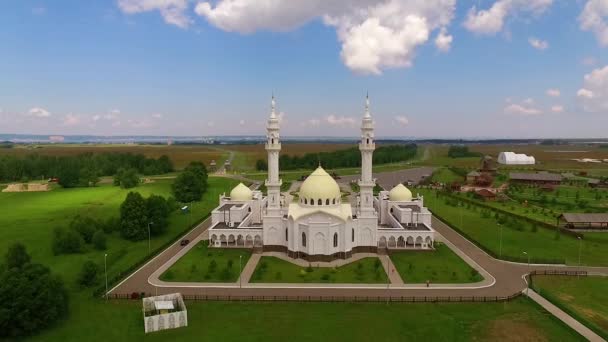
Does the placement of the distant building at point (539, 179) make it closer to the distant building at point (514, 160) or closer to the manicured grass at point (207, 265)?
the distant building at point (514, 160)

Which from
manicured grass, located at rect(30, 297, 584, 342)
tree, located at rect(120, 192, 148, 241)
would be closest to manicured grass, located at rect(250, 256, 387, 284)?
manicured grass, located at rect(30, 297, 584, 342)

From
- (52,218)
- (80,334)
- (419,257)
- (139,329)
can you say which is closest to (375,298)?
(419,257)

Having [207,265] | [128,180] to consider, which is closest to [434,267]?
[207,265]

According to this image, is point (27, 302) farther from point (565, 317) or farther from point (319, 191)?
point (565, 317)

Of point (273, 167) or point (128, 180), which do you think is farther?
point (128, 180)

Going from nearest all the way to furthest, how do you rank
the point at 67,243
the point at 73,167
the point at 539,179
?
the point at 67,243, the point at 539,179, the point at 73,167

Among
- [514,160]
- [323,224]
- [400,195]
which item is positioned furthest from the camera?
[514,160]

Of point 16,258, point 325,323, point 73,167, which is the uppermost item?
point 73,167
